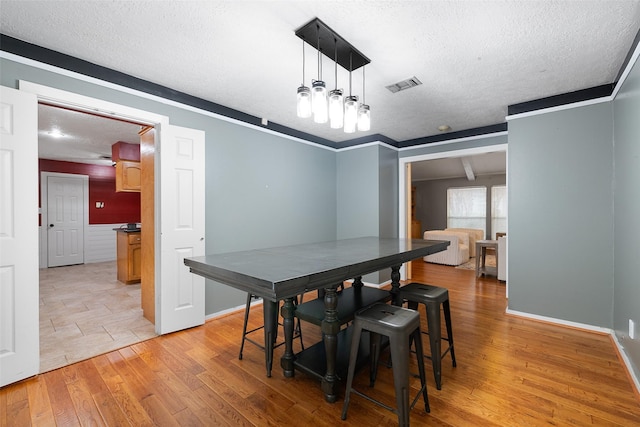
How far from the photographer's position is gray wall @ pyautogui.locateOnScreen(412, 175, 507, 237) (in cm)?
896

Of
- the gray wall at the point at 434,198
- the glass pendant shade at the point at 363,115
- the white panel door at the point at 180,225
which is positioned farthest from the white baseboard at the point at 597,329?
the gray wall at the point at 434,198

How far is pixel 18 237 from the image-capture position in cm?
197

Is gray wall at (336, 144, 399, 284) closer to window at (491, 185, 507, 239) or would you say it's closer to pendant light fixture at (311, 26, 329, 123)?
pendant light fixture at (311, 26, 329, 123)

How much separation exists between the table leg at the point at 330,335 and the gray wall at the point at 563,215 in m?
2.56

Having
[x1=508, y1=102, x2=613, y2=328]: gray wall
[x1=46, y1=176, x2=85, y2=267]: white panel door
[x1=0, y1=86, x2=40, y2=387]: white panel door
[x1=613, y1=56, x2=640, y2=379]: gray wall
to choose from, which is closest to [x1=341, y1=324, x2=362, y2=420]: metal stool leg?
[x1=613, y1=56, x2=640, y2=379]: gray wall

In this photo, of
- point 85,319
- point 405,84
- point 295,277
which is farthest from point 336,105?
point 85,319

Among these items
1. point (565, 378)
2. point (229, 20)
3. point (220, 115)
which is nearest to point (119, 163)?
point (220, 115)

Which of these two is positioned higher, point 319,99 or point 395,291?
point 319,99

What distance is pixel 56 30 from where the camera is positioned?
192 cm

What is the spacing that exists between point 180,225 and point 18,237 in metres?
1.11

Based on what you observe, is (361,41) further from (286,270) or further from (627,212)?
(627,212)

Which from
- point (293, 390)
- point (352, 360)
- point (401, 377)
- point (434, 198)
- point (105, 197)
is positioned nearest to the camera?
point (401, 377)

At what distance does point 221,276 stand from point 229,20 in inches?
62.1

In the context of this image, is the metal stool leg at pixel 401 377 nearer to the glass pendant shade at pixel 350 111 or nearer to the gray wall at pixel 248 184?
the glass pendant shade at pixel 350 111
